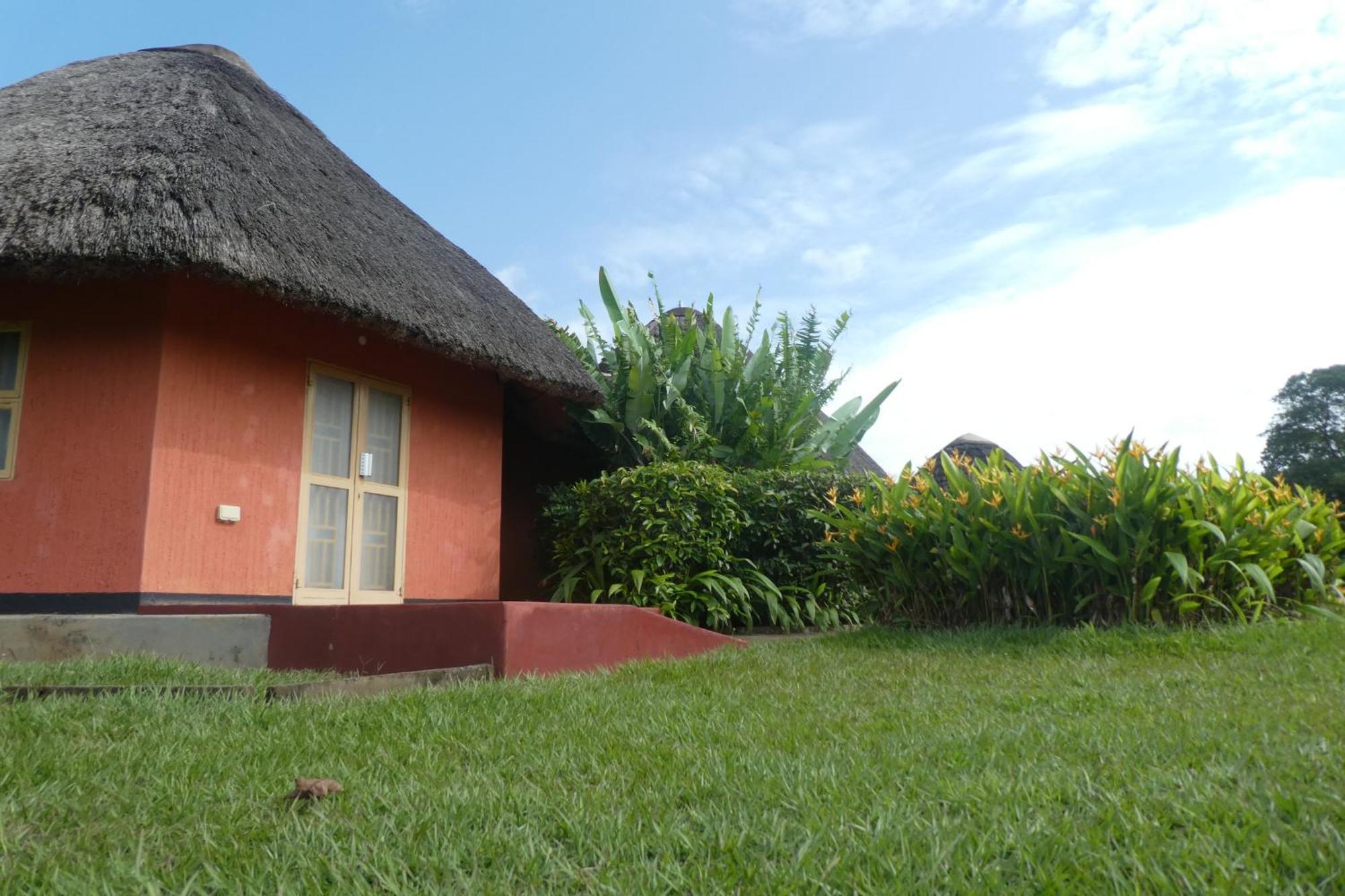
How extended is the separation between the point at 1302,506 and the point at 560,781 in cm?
530

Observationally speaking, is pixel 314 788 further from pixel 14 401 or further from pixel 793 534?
pixel 793 534

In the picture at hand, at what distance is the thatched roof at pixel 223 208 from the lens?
516 centimetres

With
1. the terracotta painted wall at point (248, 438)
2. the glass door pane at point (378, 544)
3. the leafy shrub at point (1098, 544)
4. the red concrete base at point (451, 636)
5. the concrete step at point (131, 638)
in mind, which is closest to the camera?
the red concrete base at point (451, 636)

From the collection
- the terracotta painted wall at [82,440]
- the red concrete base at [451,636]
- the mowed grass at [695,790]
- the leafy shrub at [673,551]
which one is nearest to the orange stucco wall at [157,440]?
the terracotta painted wall at [82,440]

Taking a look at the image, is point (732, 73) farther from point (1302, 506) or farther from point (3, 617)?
point (3, 617)

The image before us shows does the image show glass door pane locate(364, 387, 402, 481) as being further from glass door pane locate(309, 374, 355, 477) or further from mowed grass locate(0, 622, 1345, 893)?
mowed grass locate(0, 622, 1345, 893)

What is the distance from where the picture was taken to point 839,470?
880cm

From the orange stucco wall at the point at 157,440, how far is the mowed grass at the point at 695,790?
2.42 metres

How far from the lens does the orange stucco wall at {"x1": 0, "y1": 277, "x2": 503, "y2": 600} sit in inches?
212

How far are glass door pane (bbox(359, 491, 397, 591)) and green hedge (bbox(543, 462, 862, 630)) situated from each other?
135 cm

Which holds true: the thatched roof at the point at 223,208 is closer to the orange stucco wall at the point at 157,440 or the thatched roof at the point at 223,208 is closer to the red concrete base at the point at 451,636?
the orange stucco wall at the point at 157,440

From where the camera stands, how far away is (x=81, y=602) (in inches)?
209

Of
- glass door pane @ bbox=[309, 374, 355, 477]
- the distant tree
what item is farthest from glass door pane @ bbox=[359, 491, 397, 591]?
the distant tree

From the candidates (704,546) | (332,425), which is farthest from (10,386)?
(704,546)
